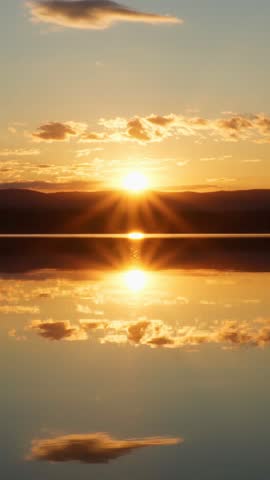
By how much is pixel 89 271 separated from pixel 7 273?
7.54 ft

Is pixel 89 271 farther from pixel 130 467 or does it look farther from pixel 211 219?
pixel 211 219

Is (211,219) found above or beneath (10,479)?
Answer: above

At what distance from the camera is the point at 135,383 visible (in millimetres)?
9938

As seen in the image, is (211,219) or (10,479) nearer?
(10,479)

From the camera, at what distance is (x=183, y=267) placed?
2555 centimetres

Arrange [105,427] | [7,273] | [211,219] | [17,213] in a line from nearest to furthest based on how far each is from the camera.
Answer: [105,427] → [7,273] → [211,219] → [17,213]

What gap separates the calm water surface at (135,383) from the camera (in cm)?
731

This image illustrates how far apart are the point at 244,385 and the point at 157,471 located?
2.88 metres

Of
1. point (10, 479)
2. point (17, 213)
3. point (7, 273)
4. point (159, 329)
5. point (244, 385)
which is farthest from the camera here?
point (17, 213)

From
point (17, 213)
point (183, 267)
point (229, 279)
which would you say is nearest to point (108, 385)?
point (229, 279)

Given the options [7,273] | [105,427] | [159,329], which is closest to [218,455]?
[105,427]

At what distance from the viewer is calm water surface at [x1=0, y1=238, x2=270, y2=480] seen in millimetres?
7312

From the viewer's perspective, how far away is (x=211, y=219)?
120188 millimetres

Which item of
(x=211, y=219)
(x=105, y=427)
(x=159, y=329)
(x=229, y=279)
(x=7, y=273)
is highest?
(x=211, y=219)
